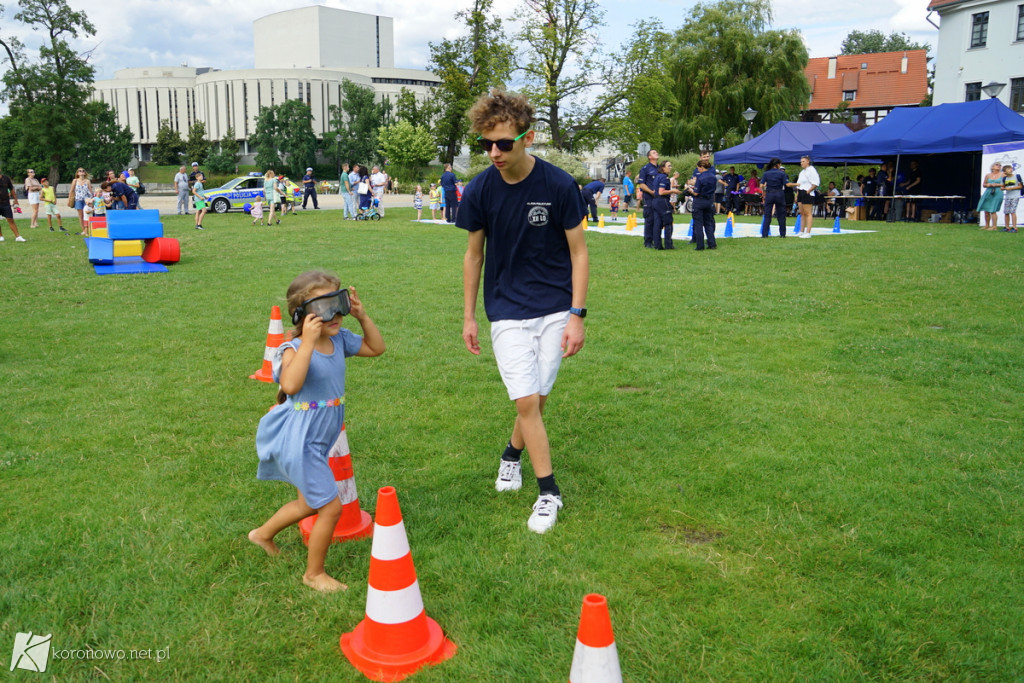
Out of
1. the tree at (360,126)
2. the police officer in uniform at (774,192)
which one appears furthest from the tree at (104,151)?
the police officer in uniform at (774,192)

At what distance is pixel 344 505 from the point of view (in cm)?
372

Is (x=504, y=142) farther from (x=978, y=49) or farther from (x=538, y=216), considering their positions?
(x=978, y=49)

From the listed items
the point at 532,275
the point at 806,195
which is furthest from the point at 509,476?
the point at 806,195

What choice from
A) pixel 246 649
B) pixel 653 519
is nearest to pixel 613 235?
pixel 653 519

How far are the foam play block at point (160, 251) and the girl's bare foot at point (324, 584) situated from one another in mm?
12269

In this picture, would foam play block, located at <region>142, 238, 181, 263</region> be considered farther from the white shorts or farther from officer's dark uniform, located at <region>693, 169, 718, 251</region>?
the white shorts

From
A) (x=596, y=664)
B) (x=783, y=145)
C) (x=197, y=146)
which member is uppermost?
(x=197, y=146)

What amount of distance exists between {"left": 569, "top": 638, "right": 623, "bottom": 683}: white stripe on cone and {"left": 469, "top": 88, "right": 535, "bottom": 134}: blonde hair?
2.30 meters

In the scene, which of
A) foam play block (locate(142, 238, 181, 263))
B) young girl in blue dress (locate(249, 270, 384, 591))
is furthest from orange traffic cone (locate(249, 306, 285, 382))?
foam play block (locate(142, 238, 181, 263))

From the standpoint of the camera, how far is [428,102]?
49312mm

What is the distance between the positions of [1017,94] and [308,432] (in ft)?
157

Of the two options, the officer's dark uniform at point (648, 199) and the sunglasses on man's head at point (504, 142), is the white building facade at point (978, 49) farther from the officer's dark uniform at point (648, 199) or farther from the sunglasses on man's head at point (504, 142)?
the sunglasses on man's head at point (504, 142)

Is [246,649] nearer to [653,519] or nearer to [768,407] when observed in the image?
[653,519]

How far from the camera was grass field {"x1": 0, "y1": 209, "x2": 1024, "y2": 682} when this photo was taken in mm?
2879
